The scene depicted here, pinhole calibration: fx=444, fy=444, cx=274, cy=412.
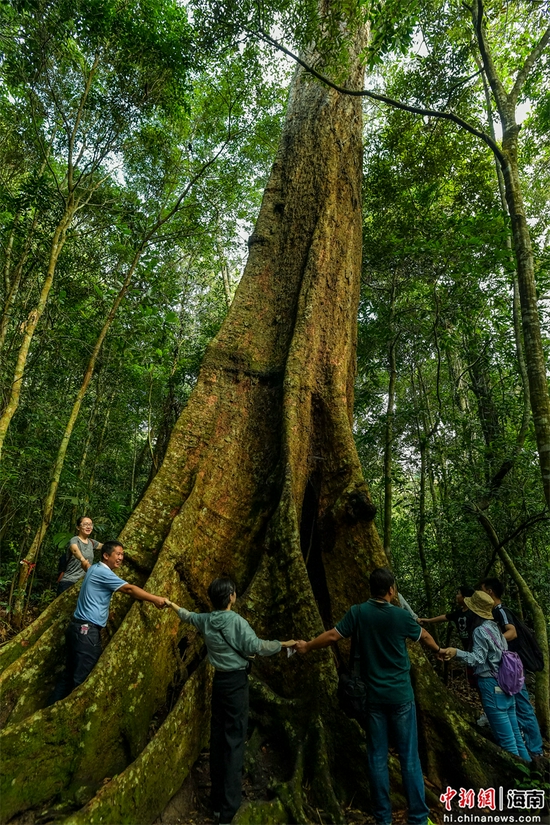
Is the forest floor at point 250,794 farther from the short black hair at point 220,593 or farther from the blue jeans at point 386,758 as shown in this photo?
the short black hair at point 220,593

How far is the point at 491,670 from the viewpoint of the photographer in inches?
161

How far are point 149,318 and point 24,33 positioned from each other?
4258 millimetres

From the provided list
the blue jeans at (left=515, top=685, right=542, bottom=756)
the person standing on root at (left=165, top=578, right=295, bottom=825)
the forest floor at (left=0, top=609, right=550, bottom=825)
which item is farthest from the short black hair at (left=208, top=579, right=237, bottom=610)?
the blue jeans at (left=515, top=685, right=542, bottom=756)

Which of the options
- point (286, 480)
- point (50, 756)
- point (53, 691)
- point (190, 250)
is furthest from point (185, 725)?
point (190, 250)

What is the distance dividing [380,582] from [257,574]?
1.03 metres

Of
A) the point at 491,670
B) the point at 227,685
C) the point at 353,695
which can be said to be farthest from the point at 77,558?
the point at 491,670

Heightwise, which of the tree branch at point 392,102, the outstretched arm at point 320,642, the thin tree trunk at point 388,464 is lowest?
the outstretched arm at point 320,642

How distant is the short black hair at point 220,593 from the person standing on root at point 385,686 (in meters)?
0.59

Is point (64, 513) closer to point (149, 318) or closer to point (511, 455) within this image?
point (149, 318)

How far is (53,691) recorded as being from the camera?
3.04m

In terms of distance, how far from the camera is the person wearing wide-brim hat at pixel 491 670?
3.91 metres

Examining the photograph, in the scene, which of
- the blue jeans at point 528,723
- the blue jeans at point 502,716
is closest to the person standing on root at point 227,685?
the blue jeans at point 502,716

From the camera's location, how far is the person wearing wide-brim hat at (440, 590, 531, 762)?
391 cm

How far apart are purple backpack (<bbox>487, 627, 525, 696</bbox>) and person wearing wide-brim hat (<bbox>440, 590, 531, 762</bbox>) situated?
0.03 meters
